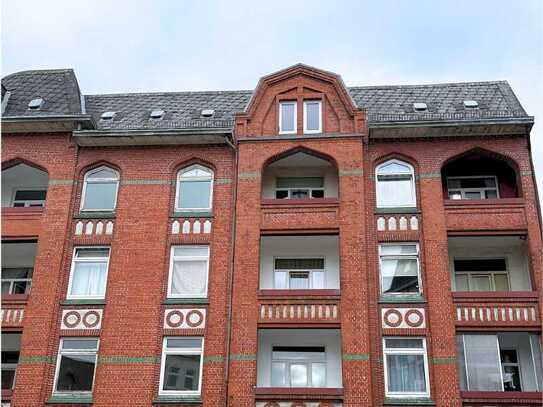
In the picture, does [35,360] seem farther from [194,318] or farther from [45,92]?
[45,92]

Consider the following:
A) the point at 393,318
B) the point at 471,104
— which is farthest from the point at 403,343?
the point at 471,104

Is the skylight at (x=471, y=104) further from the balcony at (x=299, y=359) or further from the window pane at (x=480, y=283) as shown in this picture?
the balcony at (x=299, y=359)

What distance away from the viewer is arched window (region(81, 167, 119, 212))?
22.2m

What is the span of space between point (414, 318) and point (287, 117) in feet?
25.1

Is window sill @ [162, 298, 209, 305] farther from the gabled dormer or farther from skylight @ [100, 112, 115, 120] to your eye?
skylight @ [100, 112, 115, 120]

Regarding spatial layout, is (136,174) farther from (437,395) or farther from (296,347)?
(437,395)

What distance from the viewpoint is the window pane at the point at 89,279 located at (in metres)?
20.9

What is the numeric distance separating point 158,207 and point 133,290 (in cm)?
278

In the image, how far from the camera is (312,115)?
22.8 m

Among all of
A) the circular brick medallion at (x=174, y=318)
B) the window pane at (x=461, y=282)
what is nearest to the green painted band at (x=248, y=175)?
the circular brick medallion at (x=174, y=318)

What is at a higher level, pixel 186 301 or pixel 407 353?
pixel 186 301

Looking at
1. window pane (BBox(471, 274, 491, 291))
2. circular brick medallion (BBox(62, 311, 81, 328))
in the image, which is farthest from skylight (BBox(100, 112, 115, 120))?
window pane (BBox(471, 274, 491, 291))

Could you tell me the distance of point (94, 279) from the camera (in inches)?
832

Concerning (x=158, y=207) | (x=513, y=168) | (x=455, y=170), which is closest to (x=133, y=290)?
(x=158, y=207)
